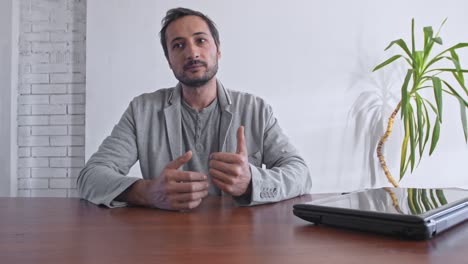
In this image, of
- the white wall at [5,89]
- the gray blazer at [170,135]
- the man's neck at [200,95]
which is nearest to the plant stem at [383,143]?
the gray blazer at [170,135]

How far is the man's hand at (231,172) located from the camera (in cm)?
98

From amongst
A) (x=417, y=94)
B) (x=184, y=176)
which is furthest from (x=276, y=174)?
(x=417, y=94)

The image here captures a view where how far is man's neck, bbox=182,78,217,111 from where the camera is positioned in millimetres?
1705

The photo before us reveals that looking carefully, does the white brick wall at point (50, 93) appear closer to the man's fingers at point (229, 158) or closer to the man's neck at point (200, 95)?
the man's neck at point (200, 95)

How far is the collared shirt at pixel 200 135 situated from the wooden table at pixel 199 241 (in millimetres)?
741

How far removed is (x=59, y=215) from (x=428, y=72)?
8.84 ft

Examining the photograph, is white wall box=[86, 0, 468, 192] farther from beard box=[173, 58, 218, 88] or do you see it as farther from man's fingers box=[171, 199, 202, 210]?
man's fingers box=[171, 199, 202, 210]

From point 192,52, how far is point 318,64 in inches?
60.5

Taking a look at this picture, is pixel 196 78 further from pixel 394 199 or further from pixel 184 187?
pixel 394 199

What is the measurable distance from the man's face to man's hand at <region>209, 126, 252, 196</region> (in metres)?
0.72

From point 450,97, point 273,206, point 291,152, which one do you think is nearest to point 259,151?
point 291,152

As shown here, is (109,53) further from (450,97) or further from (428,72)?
(450,97)

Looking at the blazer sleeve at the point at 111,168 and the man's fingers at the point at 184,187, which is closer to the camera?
the man's fingers at the point at 184,187

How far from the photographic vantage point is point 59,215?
0.83 metres
